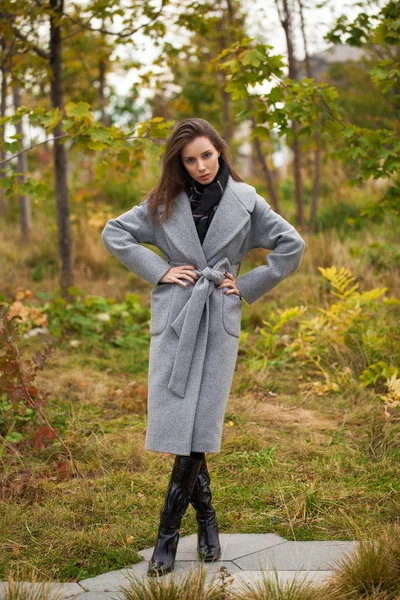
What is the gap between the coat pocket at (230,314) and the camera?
304cm

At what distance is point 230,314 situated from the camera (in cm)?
306

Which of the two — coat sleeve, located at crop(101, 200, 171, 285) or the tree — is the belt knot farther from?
the tree

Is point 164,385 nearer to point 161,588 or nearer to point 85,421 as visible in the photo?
point 161,588

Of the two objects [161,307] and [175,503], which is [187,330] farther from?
[175,503]

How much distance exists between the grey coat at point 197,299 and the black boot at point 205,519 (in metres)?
0.24

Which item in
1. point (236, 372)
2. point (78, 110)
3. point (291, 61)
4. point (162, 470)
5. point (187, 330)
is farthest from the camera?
point (291, 61)

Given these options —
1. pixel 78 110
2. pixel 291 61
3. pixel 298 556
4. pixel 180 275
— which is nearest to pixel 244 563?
pixel 298 556

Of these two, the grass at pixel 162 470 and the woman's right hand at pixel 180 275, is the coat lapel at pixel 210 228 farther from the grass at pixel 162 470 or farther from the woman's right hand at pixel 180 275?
the grass at pixel 162 470

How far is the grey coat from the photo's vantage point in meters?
2.96

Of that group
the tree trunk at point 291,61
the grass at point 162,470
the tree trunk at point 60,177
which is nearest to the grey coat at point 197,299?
the grass at point 162,470

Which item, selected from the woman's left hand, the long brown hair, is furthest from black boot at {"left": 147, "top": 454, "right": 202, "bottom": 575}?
the long brown hair

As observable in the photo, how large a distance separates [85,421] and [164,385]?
1839 mm

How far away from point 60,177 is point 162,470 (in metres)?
3.81

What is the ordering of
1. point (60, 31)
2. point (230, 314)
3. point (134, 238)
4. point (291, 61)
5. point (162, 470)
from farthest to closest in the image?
1. point (291, 61)
2. point (60, 31)
3. point (162, 470)
4. point (134, 238)
5. point (230, 314)
